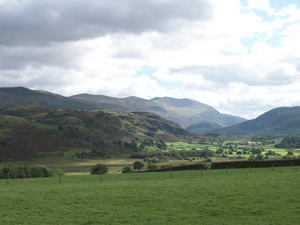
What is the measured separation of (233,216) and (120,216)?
11.0 metres

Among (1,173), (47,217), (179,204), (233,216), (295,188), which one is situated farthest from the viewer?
(1,173)

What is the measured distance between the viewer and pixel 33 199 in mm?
39344

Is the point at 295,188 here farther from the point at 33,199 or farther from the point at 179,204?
the point at 33,199

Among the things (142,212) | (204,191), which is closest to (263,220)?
(142,212)

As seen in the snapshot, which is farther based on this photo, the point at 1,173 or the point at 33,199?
the point at 1,173

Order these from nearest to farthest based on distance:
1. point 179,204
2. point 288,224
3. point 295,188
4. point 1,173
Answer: point 288,224, point 179,204, point 295,188, point 1,173

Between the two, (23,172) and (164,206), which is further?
(23,172)

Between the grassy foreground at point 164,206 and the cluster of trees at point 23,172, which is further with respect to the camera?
the cluster of trees at point 23,172

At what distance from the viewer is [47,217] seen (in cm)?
2933

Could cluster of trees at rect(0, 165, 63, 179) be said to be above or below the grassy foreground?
below

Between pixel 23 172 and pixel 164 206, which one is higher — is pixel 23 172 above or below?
below

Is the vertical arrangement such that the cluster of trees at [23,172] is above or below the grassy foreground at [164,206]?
below

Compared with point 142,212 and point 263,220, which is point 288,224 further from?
point 142,212

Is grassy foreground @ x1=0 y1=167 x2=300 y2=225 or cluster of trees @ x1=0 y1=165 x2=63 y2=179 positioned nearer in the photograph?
grassy foreground @ x1=0 y1=167 x2=300 y2=225
